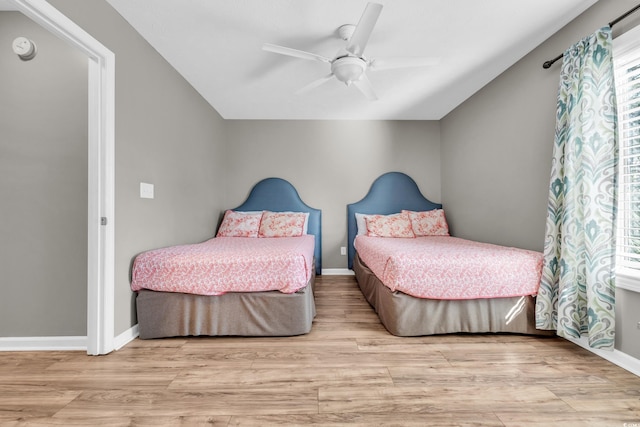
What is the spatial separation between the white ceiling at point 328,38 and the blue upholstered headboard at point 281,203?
117 cm

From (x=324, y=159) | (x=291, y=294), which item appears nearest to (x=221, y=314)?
(x=291, y=294)

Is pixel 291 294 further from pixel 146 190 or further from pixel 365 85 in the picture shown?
pixel 365 85

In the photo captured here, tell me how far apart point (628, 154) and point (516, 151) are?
0.86 metres

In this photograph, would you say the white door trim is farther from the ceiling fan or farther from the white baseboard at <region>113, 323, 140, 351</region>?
the ceiling fan

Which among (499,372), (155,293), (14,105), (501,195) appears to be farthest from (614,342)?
(14,105)

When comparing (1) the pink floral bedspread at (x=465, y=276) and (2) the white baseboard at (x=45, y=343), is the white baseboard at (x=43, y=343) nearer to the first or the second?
(2) the white baseboard at (x=45, y=343)

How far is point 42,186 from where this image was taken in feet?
5.79

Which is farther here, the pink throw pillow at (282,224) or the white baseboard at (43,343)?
the pink throw pillow at (282,224)

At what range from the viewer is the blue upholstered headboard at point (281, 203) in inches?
151

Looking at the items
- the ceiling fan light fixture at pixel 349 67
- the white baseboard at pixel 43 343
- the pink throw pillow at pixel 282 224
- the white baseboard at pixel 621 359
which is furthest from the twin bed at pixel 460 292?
the white baseboard at pixel 43 343

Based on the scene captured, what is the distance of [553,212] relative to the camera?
1.89 meters

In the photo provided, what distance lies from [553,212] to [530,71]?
128cm

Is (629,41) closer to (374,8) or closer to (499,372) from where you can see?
(374,8)

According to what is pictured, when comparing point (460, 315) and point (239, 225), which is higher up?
point (239, 225)
